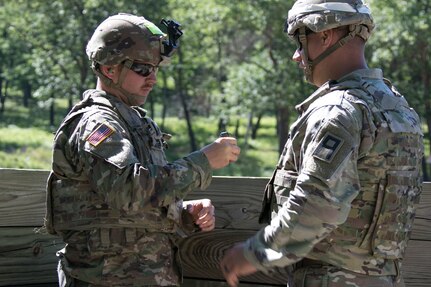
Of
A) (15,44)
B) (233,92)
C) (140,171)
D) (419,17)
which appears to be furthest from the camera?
(15,44)

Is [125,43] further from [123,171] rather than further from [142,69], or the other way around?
[123,171]

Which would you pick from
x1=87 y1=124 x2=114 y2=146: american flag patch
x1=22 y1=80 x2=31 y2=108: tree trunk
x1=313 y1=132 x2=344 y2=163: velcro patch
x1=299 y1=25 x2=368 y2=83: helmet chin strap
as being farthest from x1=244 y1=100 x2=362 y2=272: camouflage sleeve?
x1=22 y1=80 x2=31 y2=108: tree trunk

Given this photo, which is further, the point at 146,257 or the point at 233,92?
the point at 233,92

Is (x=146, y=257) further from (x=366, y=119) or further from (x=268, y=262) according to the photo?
(x=366, y=119)

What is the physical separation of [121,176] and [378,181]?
1.01 meters

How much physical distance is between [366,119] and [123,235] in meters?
1.13

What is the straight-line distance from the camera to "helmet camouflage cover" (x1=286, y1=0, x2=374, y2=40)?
8.85 ft

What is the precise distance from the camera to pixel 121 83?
3.13 meters

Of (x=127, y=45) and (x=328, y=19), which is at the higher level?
(x=328, y=19)

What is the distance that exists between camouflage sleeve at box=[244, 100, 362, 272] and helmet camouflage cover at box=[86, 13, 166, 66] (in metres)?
0.92

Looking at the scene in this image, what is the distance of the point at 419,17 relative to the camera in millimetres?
19531

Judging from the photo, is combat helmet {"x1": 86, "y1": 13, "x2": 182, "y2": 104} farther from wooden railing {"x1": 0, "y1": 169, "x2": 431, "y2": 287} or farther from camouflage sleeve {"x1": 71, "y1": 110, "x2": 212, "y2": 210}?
wooden railing {"x1": 0, "y1": 169, "x2": 431, "y2": 287}

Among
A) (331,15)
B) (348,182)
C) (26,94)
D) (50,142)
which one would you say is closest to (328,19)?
(331,15)

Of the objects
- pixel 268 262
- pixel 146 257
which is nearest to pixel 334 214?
pixel 268 262
